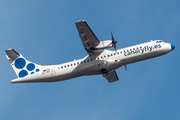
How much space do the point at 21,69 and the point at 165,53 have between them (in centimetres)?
1525

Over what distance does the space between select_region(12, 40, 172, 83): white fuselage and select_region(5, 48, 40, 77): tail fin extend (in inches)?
30.7

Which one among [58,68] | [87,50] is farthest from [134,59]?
[58,68]

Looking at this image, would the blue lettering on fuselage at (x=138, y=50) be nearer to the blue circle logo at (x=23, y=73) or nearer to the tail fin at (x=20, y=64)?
the tail fin at (x=20, y=64)

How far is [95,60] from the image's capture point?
124ft

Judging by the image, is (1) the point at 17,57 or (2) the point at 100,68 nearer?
(2) the point at 100,68

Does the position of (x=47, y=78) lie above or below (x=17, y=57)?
below

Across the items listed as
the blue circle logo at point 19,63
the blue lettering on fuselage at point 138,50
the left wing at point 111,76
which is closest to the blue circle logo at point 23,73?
the blue circle logo at point 19,63

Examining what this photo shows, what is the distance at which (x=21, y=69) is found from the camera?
39438mm

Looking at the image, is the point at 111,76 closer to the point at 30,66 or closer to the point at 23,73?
the point at 30,66

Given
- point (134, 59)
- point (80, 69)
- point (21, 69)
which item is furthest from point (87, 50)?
point (21, 69)

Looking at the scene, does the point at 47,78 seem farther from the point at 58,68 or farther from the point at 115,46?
the point at 115,46

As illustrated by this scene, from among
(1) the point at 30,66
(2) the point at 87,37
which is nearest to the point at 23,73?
(1) the point at 30,66

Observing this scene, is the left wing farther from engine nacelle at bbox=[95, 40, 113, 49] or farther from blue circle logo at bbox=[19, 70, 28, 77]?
blue circle logo at bbox=[19, 70, 28, 77]

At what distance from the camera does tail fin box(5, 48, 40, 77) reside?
1535 inches
